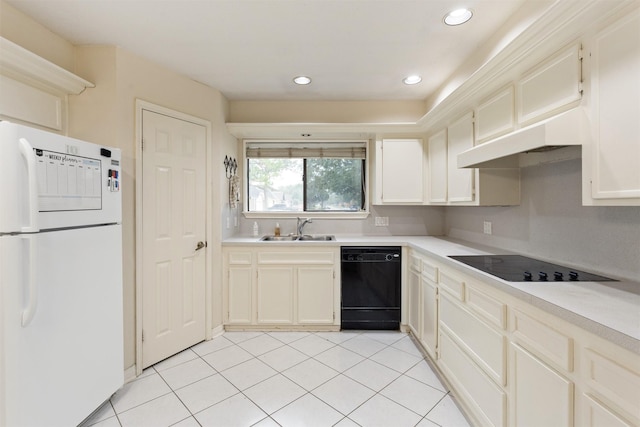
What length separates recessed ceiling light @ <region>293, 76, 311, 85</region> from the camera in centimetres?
267

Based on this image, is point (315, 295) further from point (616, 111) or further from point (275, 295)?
point (616, 111)

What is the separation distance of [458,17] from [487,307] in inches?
69.5

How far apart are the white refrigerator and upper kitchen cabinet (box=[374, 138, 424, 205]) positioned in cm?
245

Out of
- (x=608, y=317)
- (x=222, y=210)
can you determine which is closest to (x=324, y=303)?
(x=222, y=210)

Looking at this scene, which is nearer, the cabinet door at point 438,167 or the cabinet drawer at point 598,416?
the cabinet drawer at point 598,416

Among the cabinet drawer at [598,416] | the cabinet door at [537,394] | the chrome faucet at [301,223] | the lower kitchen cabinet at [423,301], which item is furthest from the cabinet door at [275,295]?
the cabinet drawer at [598,416]

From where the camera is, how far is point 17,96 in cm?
167

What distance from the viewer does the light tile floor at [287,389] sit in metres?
1.74

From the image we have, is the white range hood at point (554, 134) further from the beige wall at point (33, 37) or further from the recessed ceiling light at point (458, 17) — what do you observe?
the beige wall at point (33, 37)

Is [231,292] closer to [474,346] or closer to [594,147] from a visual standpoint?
[474,346]

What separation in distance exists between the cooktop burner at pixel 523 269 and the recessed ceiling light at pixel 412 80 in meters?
1.72

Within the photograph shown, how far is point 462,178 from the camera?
7.86 ft

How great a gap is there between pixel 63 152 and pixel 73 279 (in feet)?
2.31

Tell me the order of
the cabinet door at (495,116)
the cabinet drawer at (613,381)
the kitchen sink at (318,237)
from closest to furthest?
the cabinet drawer at (613,381), the cabinet door at (495,116), the kitchen sink at (318,237)
